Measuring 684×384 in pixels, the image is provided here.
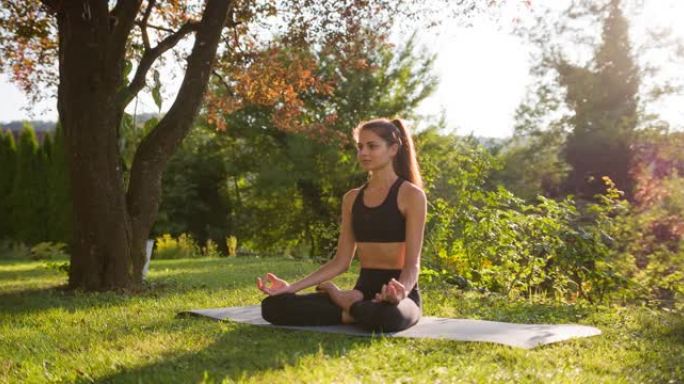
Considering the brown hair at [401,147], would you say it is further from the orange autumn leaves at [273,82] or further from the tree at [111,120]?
the orange autumn leaves at [273,82]

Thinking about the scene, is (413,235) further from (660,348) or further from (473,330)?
(660,348)

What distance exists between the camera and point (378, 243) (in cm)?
473

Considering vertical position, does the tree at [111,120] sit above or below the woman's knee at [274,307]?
above

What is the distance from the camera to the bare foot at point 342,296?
462 centimetres

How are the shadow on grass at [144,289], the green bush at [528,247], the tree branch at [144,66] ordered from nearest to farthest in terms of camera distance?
the shadow on grass at [144,289] < the green bush at [528,247] < the tree branch at [144,66]

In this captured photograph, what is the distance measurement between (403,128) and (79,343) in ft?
8.13

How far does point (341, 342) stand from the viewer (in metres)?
4.13

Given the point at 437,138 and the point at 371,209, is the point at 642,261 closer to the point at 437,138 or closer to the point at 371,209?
the point at 371,209

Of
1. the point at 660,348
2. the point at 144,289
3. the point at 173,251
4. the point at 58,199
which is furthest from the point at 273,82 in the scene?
the point at 58,199

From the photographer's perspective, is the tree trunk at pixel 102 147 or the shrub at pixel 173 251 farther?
the shrub at pixel 173 251

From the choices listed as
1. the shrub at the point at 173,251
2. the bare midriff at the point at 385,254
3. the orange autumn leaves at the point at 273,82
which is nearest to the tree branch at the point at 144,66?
the orange autumn leaves at the point at 273,82

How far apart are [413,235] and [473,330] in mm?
724

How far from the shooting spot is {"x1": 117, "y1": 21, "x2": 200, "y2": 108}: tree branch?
7660 mm

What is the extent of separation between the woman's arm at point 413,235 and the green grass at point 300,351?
1.47 feet
